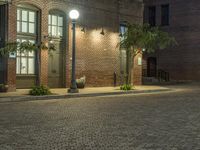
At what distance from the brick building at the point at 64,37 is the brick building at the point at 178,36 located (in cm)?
1233

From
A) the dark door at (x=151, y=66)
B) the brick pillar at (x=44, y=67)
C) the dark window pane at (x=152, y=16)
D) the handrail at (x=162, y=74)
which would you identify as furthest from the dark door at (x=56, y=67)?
the dark window pane at (x=152, y=16)

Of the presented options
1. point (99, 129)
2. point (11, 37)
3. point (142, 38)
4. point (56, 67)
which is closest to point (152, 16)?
point (142, 38)

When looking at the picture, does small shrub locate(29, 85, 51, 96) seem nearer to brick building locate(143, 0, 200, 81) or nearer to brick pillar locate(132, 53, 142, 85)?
brick pillar locate(132, 53, 142, 85)

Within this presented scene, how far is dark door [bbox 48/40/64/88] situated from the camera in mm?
23125

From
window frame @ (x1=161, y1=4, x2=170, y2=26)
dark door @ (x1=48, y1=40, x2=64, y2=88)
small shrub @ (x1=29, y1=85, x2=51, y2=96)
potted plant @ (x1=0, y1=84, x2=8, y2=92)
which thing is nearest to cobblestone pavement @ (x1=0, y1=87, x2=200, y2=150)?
small shrub @ (x1=29, y1=85, x2=51, y2=96)

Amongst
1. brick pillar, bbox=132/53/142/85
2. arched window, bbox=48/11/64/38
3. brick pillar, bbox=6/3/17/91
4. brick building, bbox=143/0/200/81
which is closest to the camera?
brick pillar, bbox=6/3/17/91

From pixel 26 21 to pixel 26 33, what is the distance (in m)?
0.61

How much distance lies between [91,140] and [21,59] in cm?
1431

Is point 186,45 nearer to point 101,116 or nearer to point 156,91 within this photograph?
point 156,91

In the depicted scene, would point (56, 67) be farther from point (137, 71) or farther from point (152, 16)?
point (152, 16)

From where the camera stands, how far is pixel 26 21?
70.9 feet

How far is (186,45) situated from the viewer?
40.2 meters

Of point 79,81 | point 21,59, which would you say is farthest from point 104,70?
point 21,59

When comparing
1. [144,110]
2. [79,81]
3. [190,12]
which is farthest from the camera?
[190,12]
